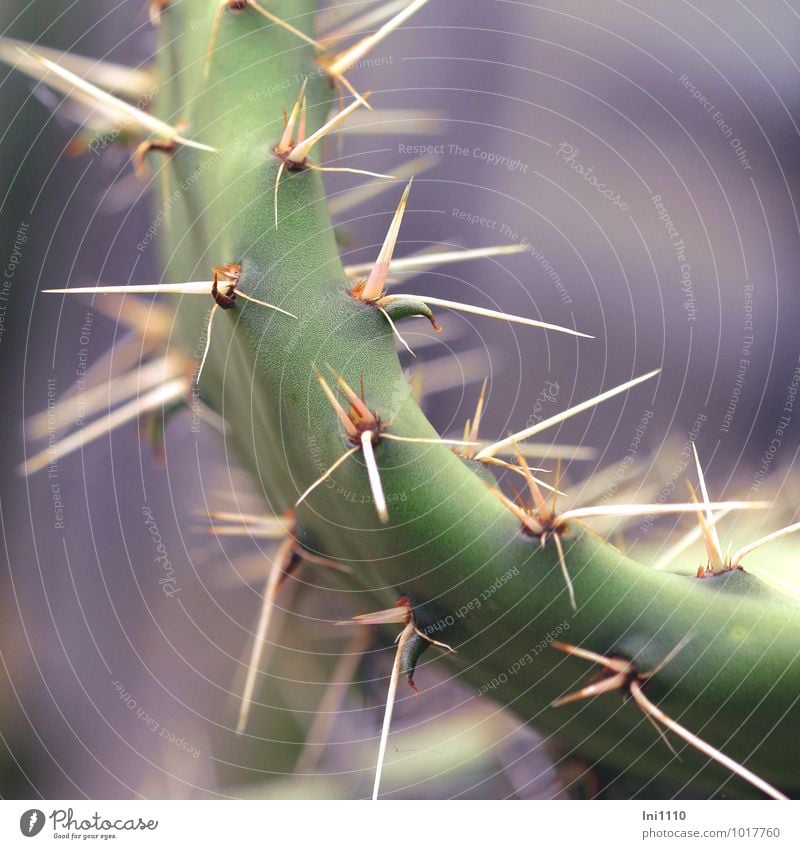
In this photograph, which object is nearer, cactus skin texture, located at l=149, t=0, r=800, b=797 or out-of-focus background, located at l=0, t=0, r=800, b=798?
cactus skin texture, located at l=149, t=0, r=800, b=797

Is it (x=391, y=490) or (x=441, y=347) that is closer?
(x=391, y=490)

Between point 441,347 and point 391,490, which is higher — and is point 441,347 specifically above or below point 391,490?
above

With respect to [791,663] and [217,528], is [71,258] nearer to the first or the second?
[217,528]
